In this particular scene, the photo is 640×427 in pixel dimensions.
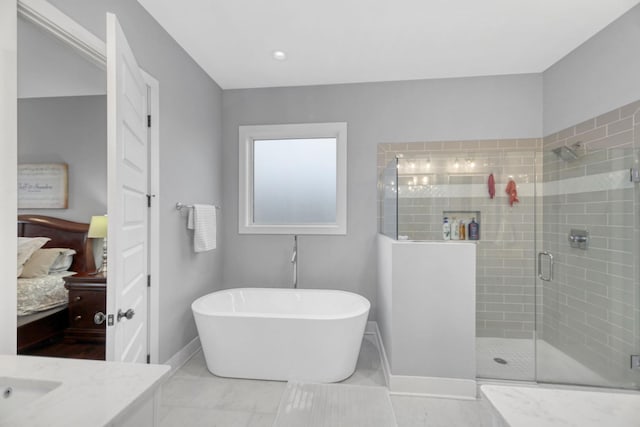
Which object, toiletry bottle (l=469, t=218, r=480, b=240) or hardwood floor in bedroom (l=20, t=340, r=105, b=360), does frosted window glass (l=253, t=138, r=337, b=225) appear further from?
hardwood floor in bedroom (l=20, t=340, r=105, b=360)

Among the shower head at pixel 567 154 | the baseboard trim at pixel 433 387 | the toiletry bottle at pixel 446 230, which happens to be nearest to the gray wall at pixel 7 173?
the baseboard trim at pixel 433 387

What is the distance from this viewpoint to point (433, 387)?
7.20 ft

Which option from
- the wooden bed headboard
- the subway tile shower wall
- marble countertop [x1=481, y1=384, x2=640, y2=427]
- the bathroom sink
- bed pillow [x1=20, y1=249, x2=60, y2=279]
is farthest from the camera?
the wooden bed headboard

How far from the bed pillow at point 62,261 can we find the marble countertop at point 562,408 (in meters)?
3.20

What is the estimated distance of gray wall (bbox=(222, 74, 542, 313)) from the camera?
121 inches

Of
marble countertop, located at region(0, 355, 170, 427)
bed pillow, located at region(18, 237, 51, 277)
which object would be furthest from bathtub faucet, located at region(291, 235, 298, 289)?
marble countertop, located at region(0, 355, 170, 427)

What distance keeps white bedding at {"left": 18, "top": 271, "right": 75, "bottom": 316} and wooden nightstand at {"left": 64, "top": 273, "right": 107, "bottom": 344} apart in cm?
9

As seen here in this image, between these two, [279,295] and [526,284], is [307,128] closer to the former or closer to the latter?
[279,295]

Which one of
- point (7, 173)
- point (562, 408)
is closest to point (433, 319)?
point (562, 408)

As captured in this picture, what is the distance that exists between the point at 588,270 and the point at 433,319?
1.21m

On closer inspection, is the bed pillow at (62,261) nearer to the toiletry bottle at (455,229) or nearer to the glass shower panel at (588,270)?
the toiletry bottle at (455,229)

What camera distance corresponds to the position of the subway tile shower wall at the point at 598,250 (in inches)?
81.7

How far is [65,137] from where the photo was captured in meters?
2.75

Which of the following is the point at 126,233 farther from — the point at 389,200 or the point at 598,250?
the point at 598,250
